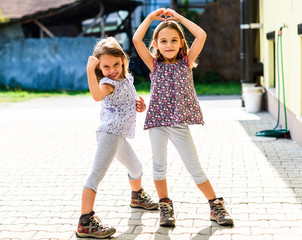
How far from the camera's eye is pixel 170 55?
409 cm

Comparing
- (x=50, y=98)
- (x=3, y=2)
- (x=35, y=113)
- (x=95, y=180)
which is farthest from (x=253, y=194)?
(x=3, y=2)

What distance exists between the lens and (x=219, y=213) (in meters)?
4.09

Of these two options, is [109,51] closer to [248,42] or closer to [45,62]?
[248,42]

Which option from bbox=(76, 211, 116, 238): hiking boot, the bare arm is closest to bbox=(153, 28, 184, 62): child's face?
the bare arm

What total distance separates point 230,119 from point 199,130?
1.54 metres

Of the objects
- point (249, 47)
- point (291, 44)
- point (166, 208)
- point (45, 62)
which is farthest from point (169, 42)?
point (45, 62)

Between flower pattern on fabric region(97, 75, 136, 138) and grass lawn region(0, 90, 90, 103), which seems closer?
flower pattern on fabric region(97, 75, 136, 138)

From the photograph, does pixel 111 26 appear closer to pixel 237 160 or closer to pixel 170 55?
pixel 237 160

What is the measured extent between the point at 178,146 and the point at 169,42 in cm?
84

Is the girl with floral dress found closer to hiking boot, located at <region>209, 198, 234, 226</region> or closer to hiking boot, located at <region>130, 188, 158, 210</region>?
hiking boot, located at <region>209, 198, 234, 226</region>

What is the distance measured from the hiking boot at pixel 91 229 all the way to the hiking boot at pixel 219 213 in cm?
82

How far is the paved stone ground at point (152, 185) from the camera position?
4.04m

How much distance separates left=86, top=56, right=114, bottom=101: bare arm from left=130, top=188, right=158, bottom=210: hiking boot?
109 cm

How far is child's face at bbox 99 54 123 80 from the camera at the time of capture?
405 cm
